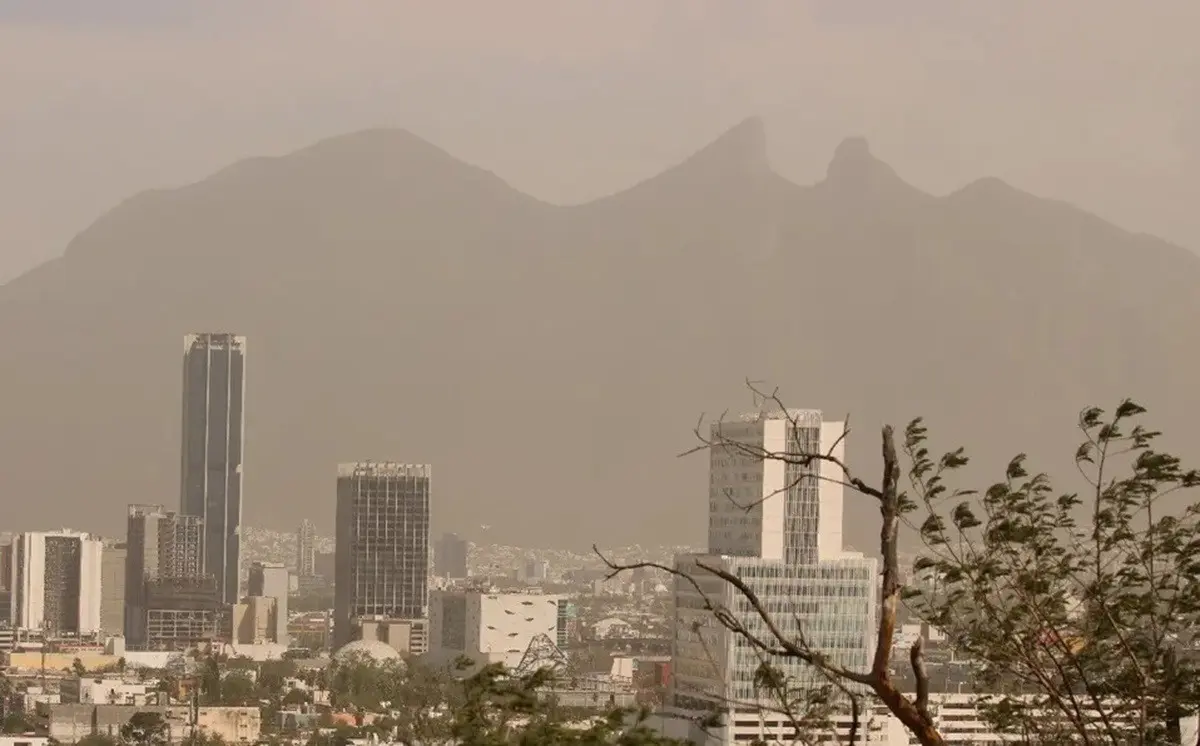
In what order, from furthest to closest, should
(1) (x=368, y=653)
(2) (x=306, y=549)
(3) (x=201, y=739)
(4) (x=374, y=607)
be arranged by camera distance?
(2) (x=306, y=549) → (4) (x=374, y=607) → (1) (x=368, y=653) → (3) (x=201, y=739)

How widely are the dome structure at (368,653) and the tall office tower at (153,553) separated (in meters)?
15.1

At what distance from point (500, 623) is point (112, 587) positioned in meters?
22.9

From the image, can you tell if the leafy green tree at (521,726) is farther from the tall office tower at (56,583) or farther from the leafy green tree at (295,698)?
the tall office tower at (56,583)

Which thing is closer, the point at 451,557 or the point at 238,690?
the point at 238,690

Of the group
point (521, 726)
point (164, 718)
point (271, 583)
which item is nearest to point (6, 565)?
point (271, 583)

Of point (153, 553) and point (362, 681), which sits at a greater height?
point (153, 553)

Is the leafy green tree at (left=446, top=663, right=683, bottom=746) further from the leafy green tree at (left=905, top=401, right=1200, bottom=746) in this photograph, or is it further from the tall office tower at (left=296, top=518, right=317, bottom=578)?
the tall office tower at (left=296, top=518, right=317, bottom=578)

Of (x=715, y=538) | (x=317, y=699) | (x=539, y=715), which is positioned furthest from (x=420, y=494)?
(x=539, y=715)

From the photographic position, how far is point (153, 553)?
73000 mm

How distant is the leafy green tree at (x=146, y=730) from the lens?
3622 centimetres

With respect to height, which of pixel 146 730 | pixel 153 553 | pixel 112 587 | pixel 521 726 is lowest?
pixel 146 730

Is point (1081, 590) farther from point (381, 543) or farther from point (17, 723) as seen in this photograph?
point (381, 543)

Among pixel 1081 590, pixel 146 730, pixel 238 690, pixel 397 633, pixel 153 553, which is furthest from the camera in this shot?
pixel 153 553

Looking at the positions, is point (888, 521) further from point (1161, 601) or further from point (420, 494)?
point (420, 494)
